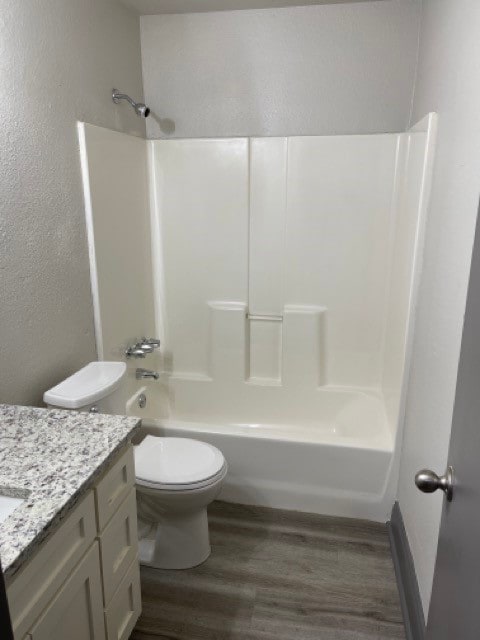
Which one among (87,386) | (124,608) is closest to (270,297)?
(87,386)

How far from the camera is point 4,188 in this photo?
1.67 meters

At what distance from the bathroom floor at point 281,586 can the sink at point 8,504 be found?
2.97ft

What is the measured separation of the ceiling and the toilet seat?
6.97ft

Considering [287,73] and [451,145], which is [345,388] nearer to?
[451,145]

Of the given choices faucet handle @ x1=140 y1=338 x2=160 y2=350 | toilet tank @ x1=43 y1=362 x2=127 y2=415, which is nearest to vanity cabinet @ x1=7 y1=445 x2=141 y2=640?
toilet tank @ x1=43 y1=362 x2=127 y2=415

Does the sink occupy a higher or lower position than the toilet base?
higher

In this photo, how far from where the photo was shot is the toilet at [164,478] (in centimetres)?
188

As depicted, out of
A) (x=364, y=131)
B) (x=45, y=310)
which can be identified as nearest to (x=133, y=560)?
(x=45, y=310)

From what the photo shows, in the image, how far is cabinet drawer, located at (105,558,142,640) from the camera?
1470 millimetres

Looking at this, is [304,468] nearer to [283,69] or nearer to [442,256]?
[442,256]

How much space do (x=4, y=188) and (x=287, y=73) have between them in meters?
1.64

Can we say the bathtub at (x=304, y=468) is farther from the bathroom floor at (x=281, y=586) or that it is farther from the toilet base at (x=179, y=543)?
the toilet base at (x=179, y=543)

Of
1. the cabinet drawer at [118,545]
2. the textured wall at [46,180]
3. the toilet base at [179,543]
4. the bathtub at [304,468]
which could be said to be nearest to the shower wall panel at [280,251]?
the bathtub at [304,468]

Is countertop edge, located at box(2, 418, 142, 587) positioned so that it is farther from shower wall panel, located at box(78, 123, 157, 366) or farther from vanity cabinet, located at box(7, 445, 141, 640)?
shower wall panel, located at box(78, 123, 157, 366)
